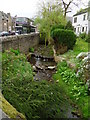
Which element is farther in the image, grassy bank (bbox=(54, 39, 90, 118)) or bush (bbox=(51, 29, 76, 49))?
bush (bbox=(51, 29, 76, 49))

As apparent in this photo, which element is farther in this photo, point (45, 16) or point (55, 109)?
point (45, 16)

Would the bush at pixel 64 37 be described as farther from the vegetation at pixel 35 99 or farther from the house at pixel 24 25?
the house at pixel 24 25

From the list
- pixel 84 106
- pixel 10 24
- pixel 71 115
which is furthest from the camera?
pixel 10 24

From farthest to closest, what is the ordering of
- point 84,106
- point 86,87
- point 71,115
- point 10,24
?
1. point 10,24
2. point 86,87
3. point 84,106
4. point 71,115

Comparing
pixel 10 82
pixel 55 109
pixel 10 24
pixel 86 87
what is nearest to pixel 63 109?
pixel 55 109

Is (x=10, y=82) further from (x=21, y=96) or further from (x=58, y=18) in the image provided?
(x=58, y=18)

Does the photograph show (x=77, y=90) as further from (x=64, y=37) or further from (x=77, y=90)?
(x=64, y=37)

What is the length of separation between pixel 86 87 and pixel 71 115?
1449mm

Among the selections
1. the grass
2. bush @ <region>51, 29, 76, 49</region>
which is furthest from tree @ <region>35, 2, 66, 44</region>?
the grass

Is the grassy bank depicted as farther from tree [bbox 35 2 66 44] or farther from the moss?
tree [bbox 35 2 66 44]

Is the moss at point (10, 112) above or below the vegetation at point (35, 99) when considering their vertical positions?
above

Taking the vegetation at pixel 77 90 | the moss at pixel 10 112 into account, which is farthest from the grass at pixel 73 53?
the moss at pixel 10 112

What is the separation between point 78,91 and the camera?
582 centimetres

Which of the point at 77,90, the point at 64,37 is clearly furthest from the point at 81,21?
the point at 77,90
